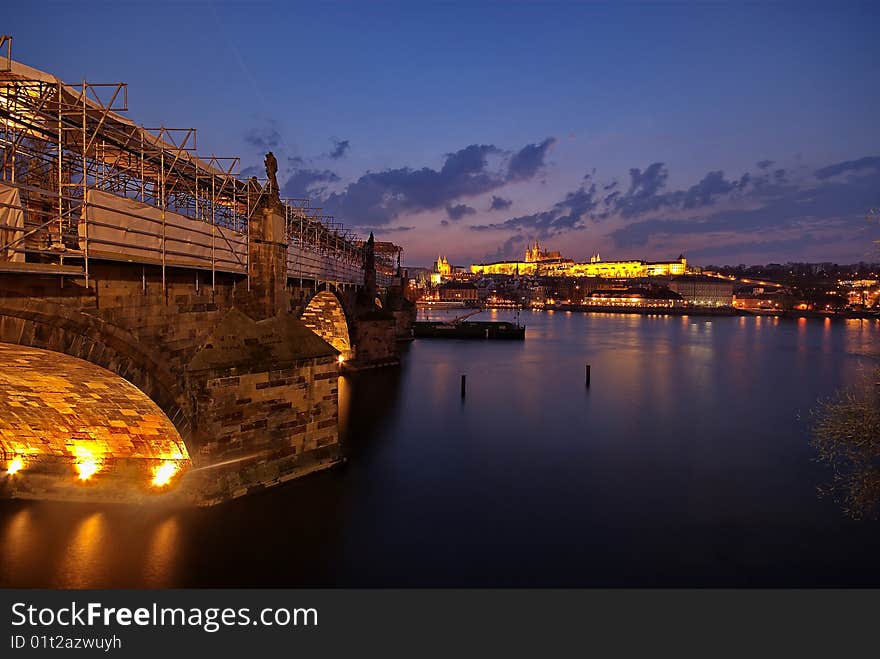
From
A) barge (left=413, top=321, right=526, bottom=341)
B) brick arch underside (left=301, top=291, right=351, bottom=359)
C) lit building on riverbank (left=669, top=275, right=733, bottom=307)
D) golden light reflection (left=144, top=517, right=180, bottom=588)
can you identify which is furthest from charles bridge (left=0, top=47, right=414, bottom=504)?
lit building on riverbank (left=669, top=275, right=733, bottom=307)

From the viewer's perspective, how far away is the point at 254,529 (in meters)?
11.6

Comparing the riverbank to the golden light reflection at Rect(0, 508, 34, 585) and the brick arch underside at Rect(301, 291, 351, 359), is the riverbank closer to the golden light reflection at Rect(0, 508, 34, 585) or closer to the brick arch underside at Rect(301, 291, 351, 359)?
the brick arch underside at Rect(301, 291, 351, 359)

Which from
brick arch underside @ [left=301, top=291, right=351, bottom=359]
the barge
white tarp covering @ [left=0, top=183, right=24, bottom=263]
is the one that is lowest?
the barge

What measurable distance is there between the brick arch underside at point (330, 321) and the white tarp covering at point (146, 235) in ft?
57.3

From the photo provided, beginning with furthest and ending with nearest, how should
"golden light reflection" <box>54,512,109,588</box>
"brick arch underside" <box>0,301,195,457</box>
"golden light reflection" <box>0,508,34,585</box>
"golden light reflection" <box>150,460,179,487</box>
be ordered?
1. "golden light reflection" <box>150,460,179,487</box>
2. "golden light reflection" <box>0,508,34,585</box>
3. "golden light reflection" <box>54,512,109,588</box>
4. "brick arch underside" <box>0,301,195,457</box>

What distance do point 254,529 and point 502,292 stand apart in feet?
626

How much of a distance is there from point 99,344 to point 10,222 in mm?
2391

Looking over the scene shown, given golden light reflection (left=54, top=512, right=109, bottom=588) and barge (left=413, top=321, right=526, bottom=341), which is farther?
barge (left=413, top=321, right=526, bottom=341)

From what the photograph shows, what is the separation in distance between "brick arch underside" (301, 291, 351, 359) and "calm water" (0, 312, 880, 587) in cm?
828

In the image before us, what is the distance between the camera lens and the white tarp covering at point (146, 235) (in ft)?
30.6

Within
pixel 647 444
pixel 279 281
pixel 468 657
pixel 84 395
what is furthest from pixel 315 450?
pixel 647 444

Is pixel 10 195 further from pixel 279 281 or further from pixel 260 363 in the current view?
pixel 279 281

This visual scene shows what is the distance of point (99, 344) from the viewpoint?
920cm

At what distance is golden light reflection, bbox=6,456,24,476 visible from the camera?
12.7m
